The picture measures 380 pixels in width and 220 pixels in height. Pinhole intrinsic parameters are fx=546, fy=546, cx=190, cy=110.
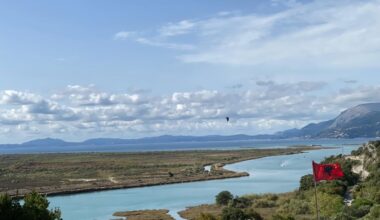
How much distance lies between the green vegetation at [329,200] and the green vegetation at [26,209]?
16.2 meters

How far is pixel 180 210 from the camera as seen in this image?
2778 inches

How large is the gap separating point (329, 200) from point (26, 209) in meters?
29.9

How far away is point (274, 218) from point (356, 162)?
48688 millimetres

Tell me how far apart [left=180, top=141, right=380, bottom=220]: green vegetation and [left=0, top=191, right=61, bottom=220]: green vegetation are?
639 inches

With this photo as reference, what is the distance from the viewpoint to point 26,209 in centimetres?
3728

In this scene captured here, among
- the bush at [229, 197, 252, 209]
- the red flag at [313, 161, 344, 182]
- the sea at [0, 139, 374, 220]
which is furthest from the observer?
the sea at [0, 139, 374, 220]

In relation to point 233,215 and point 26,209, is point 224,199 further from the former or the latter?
point 26,209

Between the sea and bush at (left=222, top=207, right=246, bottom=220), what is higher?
bush at (left=222, top=207, right=246, bottom=220)

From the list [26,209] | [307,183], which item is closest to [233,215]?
[26,209]

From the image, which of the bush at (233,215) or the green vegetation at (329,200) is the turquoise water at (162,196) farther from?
the bush at (233,215)

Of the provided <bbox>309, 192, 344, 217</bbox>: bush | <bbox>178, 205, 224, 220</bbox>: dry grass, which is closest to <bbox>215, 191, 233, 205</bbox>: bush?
<bbox>178, 205, 224, 220</bbox>: dry grass

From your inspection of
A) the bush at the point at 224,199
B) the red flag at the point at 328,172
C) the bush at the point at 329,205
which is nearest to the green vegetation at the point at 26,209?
the red flag at the point at 328,172

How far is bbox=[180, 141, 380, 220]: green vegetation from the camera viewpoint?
4875 cm

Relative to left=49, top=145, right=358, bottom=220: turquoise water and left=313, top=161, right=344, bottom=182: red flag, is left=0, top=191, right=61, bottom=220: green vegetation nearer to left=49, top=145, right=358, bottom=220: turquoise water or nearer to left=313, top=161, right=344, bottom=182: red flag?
left=313, top=161, right=344, bottom=182: red flag
